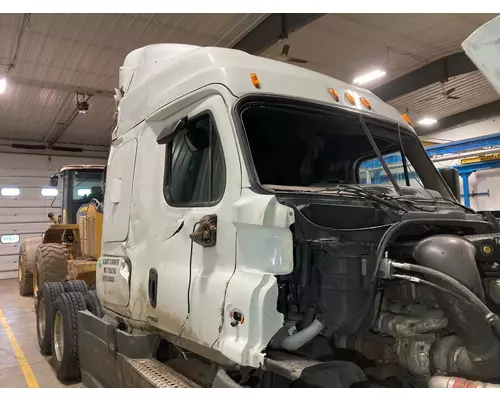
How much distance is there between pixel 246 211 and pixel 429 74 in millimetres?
8541

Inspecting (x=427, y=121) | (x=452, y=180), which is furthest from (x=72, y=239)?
(x=427, y=121)

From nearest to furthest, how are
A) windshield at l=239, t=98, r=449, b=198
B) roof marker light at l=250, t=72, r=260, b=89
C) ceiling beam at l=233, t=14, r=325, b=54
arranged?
roof marker light at l=250, t=72, r=260, b=89 < windshield at l=239, t=98, r=449, b=198 < ceiling beam at l=233, t=14, r=325, b=54

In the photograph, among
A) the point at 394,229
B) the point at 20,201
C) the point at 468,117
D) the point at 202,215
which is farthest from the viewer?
the point at 20,201

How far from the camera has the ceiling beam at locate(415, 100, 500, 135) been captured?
12164 millimetres

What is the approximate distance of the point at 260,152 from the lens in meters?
3.50

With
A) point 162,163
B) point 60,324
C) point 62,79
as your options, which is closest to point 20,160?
point 62,79

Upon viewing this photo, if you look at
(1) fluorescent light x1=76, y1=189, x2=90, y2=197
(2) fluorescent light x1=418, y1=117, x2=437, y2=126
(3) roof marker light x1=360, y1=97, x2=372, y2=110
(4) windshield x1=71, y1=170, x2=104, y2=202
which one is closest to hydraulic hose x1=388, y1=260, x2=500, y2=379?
(3) roof marker light x1=360, y1=97, x2=372, y2=110

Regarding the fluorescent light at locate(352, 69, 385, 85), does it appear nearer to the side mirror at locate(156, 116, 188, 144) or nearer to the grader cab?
the grader cab

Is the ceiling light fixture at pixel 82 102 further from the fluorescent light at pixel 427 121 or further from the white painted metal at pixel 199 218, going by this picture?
the fluorescent light at pixel 427 121

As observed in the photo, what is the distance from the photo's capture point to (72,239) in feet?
30.7

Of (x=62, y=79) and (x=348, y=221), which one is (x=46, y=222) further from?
(x=348, y=221)

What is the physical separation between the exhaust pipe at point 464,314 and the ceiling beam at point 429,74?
308 inches

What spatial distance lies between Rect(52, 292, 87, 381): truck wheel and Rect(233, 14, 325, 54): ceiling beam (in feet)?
16.0

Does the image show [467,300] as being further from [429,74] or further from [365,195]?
[429,74]
